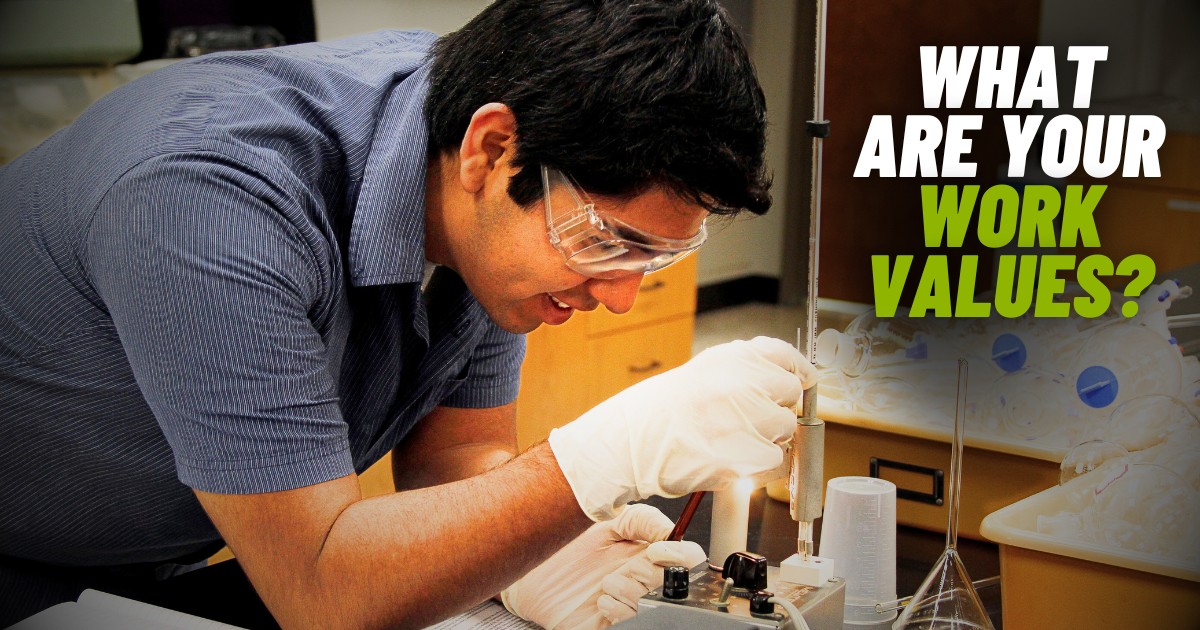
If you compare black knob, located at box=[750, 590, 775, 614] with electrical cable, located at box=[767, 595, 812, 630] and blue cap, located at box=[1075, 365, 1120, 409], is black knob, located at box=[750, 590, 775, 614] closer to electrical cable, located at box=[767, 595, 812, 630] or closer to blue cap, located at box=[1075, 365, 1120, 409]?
electrical cable, located at box=[767, 595, 812, 630]

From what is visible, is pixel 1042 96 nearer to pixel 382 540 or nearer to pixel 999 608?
pixel 999 608

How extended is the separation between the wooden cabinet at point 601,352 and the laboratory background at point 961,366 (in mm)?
529

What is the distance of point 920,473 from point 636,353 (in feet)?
4.10

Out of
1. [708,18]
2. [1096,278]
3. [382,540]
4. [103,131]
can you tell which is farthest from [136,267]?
[1096,278]

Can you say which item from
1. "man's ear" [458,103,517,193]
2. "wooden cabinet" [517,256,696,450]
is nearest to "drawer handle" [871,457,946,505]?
"man's ear" [458,103,517,193]

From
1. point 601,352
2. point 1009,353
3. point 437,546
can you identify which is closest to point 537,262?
point 437,546

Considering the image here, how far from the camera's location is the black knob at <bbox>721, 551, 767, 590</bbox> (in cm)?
95

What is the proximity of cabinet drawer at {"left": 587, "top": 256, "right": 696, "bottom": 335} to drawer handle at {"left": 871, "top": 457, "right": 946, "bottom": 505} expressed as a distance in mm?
1207

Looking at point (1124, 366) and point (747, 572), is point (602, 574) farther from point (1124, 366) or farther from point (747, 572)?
point (1124, 366)

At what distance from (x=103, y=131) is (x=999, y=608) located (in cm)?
110

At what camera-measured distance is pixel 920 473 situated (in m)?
1.32

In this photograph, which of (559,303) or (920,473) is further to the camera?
(920,473)

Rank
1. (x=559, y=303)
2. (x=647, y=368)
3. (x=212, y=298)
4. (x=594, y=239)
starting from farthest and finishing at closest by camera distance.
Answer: (x=647, y=368) < (x=559, y=303) < (x=594, y=239) < (x=212, y=298)

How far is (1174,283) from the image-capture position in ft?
4.78
